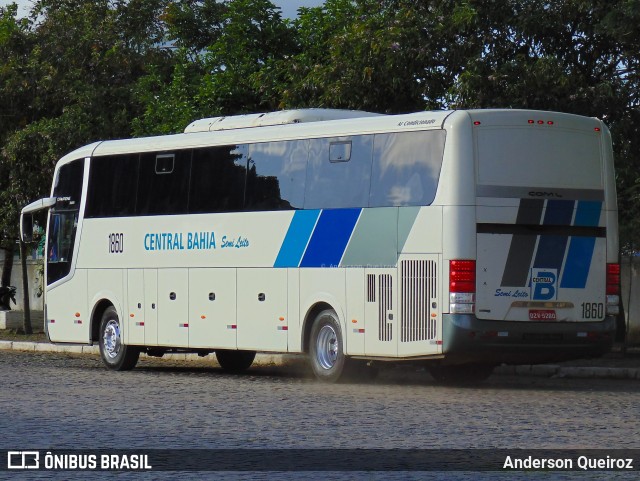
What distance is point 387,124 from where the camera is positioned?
18891 millimetres

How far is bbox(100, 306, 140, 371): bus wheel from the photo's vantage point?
23484 millimetres

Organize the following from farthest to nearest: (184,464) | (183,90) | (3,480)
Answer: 1. (183,90)
2. (184,464)
3. (3,480)

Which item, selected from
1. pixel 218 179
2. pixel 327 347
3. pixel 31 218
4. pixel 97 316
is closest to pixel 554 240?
pixel 327 347

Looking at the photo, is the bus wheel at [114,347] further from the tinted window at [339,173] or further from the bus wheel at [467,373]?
the bus wheel at [467,373]

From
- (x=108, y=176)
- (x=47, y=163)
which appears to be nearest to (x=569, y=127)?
(x=108, y=176)

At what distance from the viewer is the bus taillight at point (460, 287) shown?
17.8 meters

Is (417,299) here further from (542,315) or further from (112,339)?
(112,339)

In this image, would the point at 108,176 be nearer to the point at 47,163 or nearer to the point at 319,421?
the point at 47,163

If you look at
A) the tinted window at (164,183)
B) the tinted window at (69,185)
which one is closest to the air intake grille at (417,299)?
the tinted window at (164,183)

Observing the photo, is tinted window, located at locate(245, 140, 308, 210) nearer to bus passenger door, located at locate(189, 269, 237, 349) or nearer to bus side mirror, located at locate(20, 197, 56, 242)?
bus passenger door, located at locate(189, 269, 237, 349)

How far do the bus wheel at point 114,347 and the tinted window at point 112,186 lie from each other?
5.58 feet

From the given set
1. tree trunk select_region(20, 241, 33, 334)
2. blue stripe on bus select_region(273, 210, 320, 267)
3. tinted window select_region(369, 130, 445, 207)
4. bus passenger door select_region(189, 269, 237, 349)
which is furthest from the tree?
tinted window select_region(369, 130, 445, 207)

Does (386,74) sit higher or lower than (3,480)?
higher

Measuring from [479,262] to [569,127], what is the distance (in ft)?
7.35
